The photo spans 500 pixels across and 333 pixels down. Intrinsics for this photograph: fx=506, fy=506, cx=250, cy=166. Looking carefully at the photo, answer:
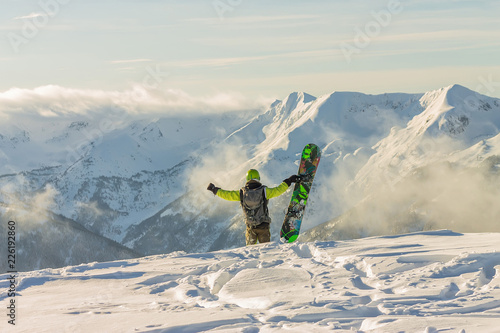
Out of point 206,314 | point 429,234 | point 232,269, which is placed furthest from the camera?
point 429,234

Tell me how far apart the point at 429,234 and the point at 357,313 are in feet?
27.5

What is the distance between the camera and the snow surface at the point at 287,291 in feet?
25.7

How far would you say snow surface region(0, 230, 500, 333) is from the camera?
784cm

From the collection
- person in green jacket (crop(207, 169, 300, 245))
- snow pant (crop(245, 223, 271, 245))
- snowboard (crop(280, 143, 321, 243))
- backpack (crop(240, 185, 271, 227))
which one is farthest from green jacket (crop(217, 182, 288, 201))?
snowboard (crop(280, 143, 321, 243))

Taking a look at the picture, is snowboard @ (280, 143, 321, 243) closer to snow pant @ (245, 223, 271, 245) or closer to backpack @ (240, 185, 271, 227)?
snow pant @ (245, 223, 271, 245)

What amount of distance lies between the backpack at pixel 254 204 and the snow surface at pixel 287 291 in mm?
3171

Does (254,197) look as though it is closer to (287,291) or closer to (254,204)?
(254,204)

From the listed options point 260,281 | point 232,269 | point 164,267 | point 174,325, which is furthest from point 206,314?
point 164,267

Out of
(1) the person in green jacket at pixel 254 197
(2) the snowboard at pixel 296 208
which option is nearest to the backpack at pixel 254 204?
(1) the person in green jacket at pixel 254 197

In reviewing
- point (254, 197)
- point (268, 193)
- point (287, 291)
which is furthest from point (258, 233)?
point (287, 291)

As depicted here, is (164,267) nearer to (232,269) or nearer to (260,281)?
(232,269)

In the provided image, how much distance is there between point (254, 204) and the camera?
17.7m

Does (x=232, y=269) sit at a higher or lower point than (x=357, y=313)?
higher

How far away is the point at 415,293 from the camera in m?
8.88
